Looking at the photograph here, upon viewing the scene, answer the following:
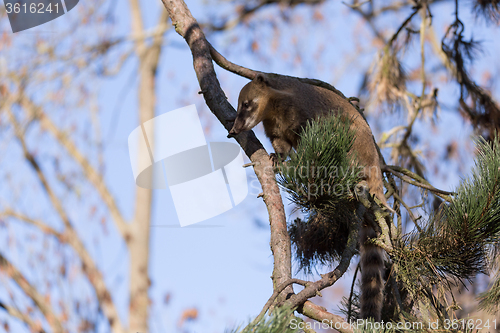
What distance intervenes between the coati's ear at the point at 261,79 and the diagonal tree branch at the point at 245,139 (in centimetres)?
56

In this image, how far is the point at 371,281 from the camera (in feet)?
8.29

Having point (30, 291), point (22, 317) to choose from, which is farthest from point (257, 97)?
point (30, 291)

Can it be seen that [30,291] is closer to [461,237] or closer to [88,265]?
[88,265]

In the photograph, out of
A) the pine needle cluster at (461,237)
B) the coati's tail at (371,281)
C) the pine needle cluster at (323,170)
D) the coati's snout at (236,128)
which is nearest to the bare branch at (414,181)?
the coati's tail at (371,281)

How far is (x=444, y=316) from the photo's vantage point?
1819 millimetres

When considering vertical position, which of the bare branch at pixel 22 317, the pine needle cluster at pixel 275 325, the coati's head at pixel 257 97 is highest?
the coati's head at pixel 257 97

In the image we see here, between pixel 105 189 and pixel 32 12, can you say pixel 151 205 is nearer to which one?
pixel 105 189

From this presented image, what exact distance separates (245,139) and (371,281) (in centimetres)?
112

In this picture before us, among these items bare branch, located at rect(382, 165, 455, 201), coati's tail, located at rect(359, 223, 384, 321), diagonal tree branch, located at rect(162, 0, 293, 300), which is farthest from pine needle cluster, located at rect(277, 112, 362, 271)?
bare branch, located at rect(382, 165, 455, 201)

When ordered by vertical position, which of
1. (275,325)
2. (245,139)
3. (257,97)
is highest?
(257,97)

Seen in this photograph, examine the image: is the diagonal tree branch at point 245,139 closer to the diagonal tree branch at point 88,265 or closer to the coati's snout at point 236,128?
the coati's snout at point 236,128

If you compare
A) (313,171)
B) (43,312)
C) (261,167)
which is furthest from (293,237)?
(43,312)

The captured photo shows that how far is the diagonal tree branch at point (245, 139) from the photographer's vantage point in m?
1.87

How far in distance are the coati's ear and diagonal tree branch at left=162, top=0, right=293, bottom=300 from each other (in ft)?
1.85
